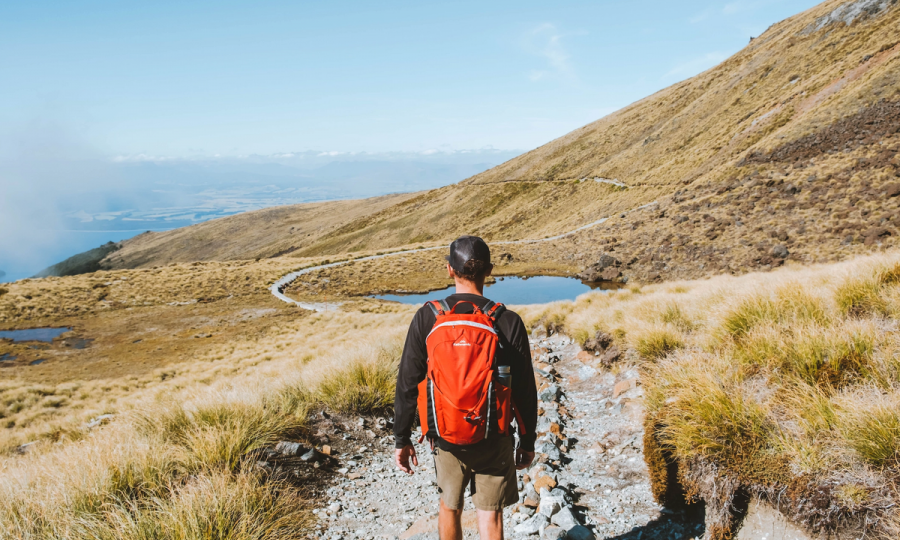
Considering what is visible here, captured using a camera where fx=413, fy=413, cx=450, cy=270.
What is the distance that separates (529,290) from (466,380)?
30197 millimetres

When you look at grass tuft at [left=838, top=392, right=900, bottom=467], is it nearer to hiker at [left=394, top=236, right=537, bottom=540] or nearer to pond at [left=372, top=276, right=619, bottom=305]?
hiker at [left=394, top=236, right=537, bottom=540]

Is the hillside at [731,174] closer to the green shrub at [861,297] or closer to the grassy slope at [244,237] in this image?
the grassy slope at [244,237]

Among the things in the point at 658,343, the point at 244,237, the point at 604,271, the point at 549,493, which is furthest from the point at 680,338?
the point at 244,237

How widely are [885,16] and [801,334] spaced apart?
72.9 metres

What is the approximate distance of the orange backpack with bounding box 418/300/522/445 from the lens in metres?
2.76

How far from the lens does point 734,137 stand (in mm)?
48844

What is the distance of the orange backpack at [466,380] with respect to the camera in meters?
2.76

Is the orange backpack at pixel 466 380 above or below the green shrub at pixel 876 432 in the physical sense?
above

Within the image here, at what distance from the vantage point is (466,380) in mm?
2754

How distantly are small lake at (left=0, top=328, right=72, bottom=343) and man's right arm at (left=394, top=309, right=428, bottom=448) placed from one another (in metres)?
34.7

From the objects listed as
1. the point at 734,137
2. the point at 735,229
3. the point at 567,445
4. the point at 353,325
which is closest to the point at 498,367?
the point at 567,445

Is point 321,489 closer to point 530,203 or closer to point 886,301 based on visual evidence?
point 886,301

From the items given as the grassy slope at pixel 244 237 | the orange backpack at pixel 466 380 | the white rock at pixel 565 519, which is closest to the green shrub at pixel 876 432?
the white rock at pixel 565 519

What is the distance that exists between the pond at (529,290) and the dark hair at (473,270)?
2482cm
